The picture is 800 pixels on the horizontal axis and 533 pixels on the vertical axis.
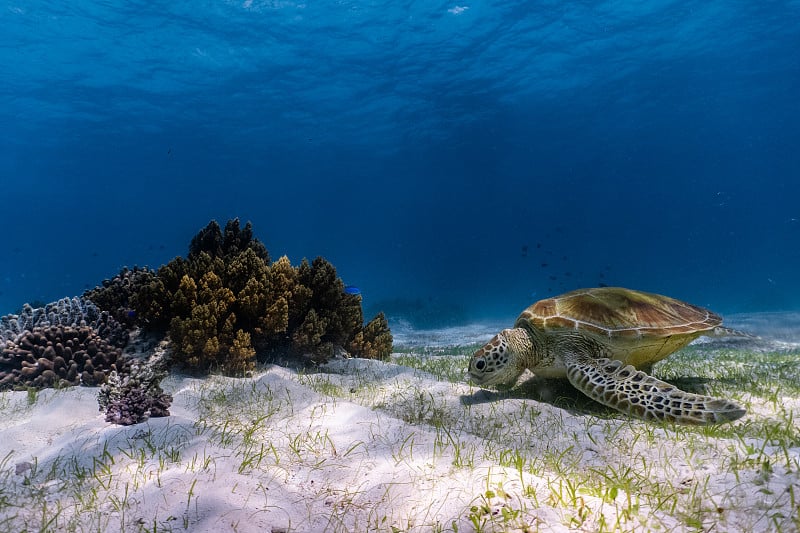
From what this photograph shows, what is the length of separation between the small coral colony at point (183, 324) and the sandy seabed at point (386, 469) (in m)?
0.87

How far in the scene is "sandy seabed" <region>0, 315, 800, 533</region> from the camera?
208 centimetres

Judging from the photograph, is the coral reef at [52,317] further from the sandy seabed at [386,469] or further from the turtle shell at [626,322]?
the turtle shell at [626,322]

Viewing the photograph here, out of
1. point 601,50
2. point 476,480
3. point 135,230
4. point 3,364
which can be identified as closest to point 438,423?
point 476,480

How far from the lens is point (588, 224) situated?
142 meters

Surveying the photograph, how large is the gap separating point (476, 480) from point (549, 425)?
150 centimetres

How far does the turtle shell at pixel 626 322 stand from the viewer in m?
4.81

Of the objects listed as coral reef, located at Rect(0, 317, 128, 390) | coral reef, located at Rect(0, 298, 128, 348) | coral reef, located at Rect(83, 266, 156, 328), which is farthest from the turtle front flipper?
coral reef, located at Rect(83, 266, 156, 328)

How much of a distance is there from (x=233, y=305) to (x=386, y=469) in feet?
14.3

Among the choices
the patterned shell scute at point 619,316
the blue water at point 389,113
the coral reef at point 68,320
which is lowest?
the patterned shell scute at point 619,316

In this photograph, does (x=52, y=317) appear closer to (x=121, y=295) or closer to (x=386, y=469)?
(x=121, y=295)

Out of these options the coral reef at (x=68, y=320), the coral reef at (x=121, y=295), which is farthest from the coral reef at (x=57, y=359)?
the coral reef at (x=121, y=295)

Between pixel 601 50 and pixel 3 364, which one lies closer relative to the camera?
pixel 3 364

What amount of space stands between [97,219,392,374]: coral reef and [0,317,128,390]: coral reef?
769 millimetres

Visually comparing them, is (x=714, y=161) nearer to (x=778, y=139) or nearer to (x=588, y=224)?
(x=778, y=139)
